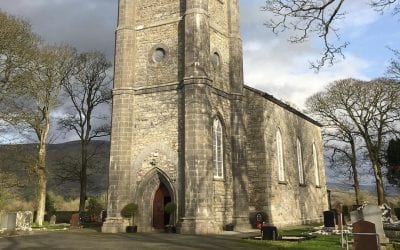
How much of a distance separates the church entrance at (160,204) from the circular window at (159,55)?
7.12m

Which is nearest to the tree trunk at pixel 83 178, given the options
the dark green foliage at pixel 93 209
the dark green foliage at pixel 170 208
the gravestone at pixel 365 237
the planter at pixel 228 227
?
the dark green foliage at pixel 93 209

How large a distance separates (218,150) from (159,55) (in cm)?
648

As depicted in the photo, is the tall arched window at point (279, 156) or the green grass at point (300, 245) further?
the tall arched window at point (279, 156)

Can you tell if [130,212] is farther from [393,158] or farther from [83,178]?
[393,158]

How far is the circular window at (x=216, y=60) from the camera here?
22.2 meters

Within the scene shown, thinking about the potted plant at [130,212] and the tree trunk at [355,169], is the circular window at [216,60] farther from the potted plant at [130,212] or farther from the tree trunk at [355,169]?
the tree trunk at [355,169]

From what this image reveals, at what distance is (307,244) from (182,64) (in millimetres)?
11806

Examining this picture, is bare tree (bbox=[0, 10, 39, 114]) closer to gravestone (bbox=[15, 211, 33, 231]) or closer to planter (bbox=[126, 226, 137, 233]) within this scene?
gravestone (bbox=[15, 211, 33, 231])

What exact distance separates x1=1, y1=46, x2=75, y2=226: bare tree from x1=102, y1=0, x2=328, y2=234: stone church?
6321 millimetres

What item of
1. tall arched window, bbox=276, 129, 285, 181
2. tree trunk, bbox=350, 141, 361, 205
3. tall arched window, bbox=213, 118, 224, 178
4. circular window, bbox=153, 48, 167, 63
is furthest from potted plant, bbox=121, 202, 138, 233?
tree trunk, bbox=350, 141, 361, 205

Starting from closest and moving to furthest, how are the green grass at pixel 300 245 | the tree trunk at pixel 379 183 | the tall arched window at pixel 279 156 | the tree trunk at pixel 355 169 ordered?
the green grass at pixel 300 245, the tall arched window at pixel 279 156, the tree trunk at pixel 379 183, the tree trunk at pixel 355 169

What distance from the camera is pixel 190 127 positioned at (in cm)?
1905

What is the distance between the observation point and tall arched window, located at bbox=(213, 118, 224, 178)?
20812 mm

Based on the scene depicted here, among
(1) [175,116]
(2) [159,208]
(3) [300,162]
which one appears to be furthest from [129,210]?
(3) [300,162]
